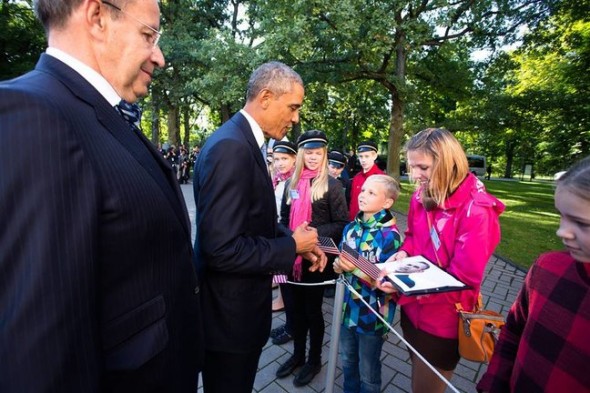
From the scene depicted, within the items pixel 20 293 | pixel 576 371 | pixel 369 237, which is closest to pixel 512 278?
pixel 369 237

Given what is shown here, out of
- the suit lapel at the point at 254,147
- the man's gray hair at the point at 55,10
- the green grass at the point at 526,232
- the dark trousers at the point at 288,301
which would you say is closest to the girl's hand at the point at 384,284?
the suit lapel at the point at 254,147

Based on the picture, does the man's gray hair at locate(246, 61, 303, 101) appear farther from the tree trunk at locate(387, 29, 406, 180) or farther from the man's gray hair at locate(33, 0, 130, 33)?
the tree trunk at locate(387, 29, 406, 180)

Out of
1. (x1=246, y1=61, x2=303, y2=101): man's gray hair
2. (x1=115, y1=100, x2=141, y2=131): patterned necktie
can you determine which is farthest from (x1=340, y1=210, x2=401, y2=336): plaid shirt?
(x1=115, y1=100, x2=141, y2=131): patterned necktie

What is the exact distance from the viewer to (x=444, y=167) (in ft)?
6.37

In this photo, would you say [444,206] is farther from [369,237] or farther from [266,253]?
[266,253]

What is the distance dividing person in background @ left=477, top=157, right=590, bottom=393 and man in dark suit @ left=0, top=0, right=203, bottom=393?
1410 mm

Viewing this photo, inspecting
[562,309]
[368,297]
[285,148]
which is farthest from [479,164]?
[562,309]

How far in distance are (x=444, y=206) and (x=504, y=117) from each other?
14.8m

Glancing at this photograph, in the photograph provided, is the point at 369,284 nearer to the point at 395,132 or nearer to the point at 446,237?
the point at 446,237

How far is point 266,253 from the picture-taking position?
1.67 meters

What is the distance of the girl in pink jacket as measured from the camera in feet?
5.97

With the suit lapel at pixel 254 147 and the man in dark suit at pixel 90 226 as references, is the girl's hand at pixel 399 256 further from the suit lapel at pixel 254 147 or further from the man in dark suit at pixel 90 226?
the man in dark suit at pixel 90 226

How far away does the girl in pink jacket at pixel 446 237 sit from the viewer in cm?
182

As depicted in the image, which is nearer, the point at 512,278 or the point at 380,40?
the point at 512,278
